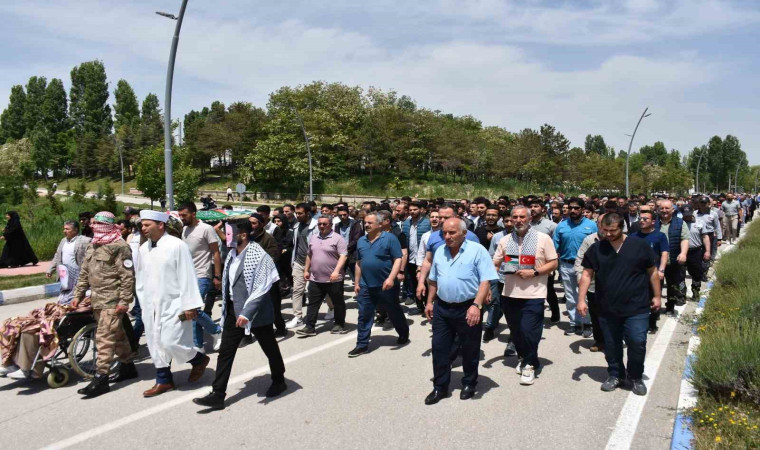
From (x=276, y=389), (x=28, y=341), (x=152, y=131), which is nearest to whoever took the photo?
(x=276, y=389)

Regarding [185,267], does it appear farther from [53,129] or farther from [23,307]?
[53,129]

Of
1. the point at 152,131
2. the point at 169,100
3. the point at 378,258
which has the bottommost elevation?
the point at 378,258

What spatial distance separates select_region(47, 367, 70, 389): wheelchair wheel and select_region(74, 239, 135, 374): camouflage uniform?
567 mm

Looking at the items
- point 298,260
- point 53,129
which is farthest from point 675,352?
point 53,129

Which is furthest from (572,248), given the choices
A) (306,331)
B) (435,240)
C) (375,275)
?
(306,331)

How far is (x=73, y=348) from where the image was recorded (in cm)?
547

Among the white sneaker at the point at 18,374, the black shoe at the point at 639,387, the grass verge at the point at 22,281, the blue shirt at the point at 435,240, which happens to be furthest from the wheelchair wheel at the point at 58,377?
the grass verge at the point at 22,281

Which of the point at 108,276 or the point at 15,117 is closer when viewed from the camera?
the point at 108,276

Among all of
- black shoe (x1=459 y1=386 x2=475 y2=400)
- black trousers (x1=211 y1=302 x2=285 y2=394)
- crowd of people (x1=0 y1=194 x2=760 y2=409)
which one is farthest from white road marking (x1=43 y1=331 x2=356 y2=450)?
black shoe (x1=459 y1=386 x2=475 y2=400)

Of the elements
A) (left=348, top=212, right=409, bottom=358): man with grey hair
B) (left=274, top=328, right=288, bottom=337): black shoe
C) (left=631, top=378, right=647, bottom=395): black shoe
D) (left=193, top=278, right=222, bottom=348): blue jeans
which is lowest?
(left=274, top=328, right=288, bottom=337): black shoe

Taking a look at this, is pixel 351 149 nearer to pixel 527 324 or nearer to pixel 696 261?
pixel 696 261

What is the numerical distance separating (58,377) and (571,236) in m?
6.57

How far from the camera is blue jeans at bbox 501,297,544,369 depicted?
5363mm

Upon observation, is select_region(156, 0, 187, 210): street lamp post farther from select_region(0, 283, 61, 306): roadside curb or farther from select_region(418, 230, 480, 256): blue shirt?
select_region(418, 230, 480, 256): blue shirt
